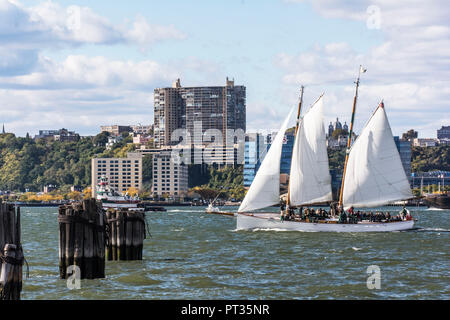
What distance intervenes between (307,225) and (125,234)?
37358mm

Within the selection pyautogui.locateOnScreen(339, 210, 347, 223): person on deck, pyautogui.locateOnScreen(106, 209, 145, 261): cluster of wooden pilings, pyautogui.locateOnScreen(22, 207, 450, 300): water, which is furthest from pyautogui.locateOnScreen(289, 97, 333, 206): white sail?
pyautogui.locateOnScreen(106, 209, 145, 261): cluster of wooden pilings

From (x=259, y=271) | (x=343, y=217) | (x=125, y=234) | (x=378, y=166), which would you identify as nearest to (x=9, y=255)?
(x=125, y=234)

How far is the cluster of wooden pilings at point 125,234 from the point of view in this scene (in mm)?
41156

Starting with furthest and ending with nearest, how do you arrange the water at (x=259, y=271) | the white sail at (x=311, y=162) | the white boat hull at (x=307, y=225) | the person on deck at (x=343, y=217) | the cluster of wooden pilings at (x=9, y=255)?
the white sail at (x=311, y=162)
the person on deck at (x=343, y=217)
the white boat hull at (x=307, y=225)
the water at (x=259, y=271)
the cluster of wooden pilings at (x=9, y=255)

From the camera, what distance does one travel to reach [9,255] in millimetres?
24344

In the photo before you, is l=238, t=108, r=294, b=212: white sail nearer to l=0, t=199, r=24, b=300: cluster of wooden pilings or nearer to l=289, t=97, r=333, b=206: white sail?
l=289, t=97, r=333, b=206: white sail

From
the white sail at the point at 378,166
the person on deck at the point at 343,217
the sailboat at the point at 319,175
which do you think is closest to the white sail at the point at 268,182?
the sailboat at the point at 319,175

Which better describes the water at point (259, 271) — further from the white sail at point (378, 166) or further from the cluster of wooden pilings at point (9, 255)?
the white sail at point (378, 166)

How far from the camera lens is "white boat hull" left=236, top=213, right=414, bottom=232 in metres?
76.9

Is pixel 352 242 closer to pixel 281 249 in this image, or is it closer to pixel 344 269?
pixel 281 249

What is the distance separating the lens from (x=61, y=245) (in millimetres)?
33000

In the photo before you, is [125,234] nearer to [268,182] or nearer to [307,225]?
[268,182]

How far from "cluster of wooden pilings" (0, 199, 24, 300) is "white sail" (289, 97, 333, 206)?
2181 inches

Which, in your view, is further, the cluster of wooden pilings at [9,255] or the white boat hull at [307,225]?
the white boat hull at [307,225]
